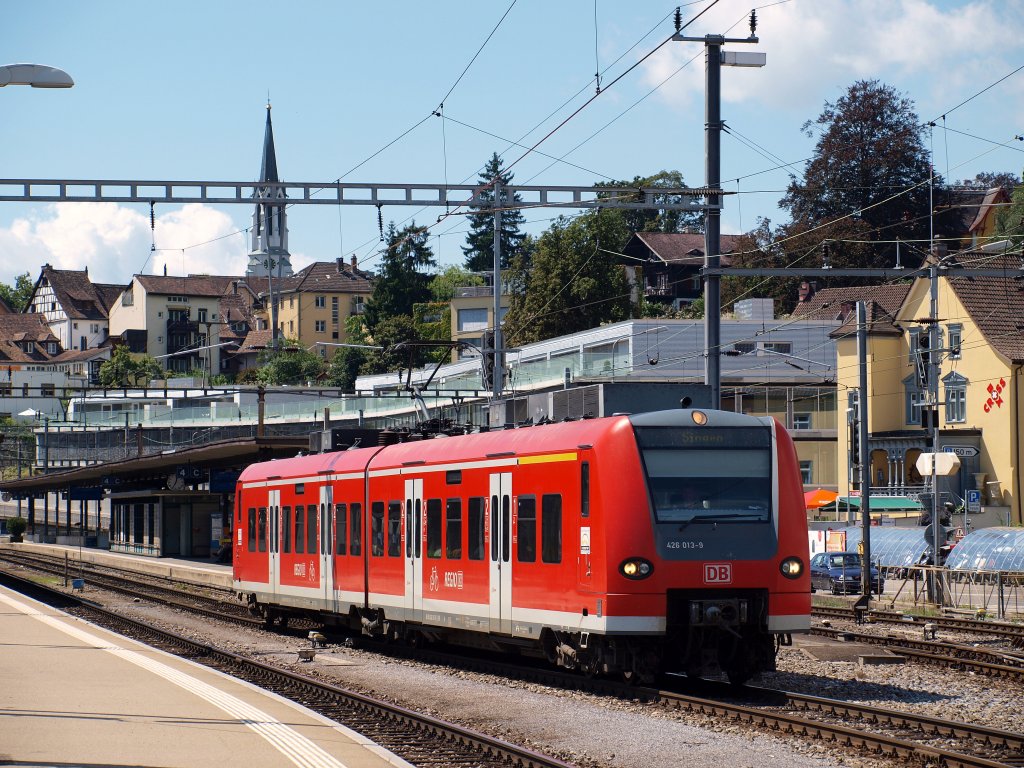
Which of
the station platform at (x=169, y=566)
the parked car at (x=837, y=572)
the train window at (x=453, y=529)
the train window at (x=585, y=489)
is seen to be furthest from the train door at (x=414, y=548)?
the station platform at (x=169, y=566)

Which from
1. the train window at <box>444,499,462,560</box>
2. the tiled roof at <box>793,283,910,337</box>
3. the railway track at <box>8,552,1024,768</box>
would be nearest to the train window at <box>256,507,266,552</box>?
the train window at <box>444,499,462,560</box>

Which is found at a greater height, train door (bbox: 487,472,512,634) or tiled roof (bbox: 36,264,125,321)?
tiled roof (bbox: 36,264,125,321)

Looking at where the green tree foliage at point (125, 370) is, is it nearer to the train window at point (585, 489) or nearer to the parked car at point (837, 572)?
the parked car at point (837, 572)

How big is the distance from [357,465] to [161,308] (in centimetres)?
14465

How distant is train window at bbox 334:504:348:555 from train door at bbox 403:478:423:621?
110 inches

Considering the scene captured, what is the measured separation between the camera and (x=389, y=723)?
14.5 meters

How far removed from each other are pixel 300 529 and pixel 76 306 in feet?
513

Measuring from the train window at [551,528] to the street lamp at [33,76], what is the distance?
22.4ft

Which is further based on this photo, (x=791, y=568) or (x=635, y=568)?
(x=791, y=568)

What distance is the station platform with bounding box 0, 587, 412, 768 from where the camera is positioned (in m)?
10.8

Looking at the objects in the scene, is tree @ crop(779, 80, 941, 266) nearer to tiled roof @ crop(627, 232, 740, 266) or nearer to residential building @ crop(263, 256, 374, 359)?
tiled roof @ crop(627, 232, 740, 266)

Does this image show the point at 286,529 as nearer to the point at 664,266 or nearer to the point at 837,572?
the point at 837,572

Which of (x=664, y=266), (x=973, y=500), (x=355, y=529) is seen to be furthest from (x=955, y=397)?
(x=664, y=266)

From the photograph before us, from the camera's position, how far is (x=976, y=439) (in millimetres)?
61188
